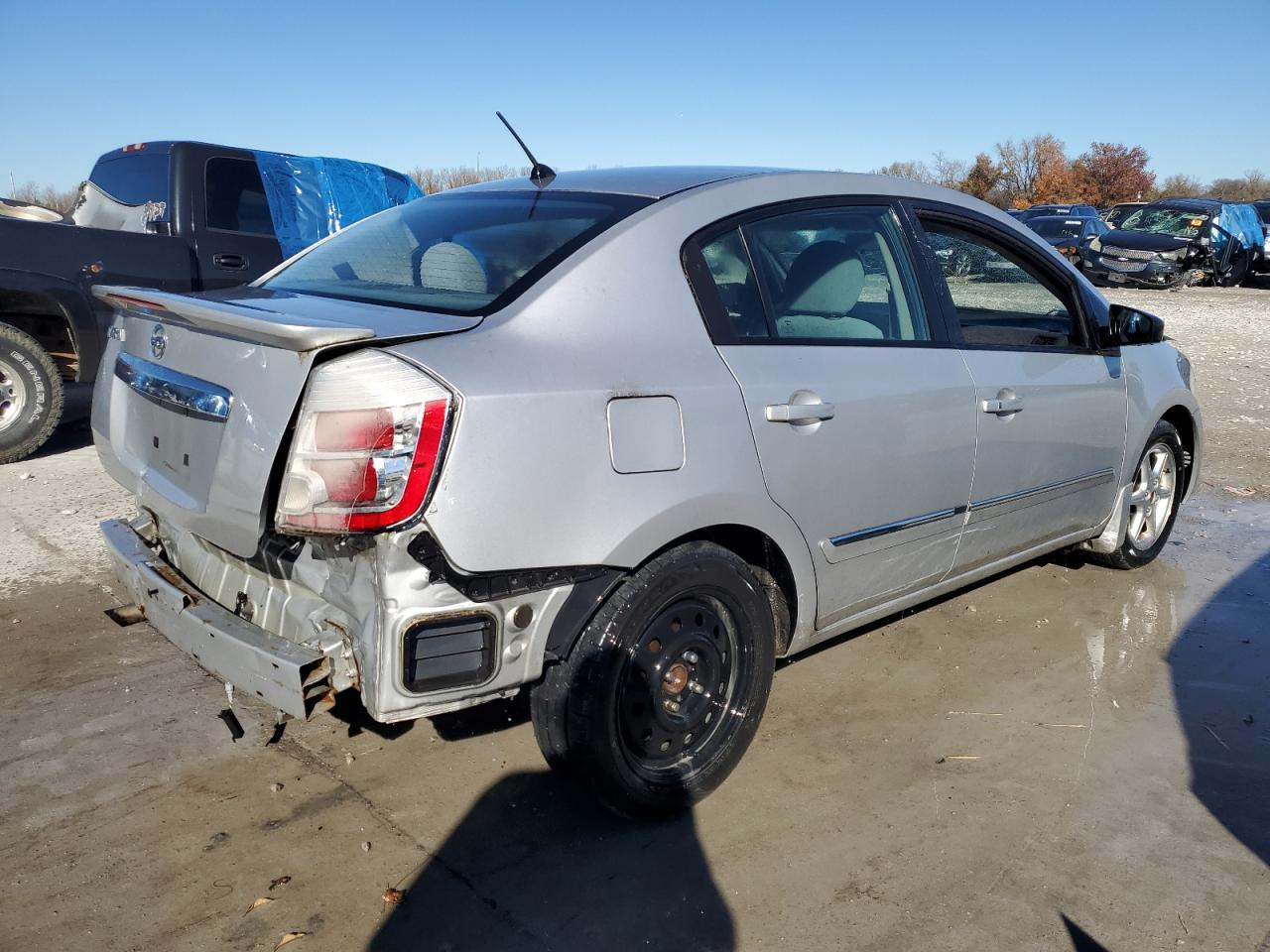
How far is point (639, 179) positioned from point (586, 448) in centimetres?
119

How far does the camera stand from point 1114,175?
54.6 meters

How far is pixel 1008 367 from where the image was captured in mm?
3887

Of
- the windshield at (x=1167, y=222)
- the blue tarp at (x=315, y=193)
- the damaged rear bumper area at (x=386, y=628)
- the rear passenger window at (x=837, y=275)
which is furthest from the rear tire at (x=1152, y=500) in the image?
the windshield at (x=1167, y=222)

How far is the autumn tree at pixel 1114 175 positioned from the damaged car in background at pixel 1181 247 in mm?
33798

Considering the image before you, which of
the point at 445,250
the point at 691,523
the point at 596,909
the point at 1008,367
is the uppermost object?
the point at 445,250

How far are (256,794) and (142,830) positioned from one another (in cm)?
31

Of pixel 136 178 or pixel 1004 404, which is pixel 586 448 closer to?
pixel 1004 404

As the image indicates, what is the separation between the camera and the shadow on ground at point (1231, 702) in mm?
3188

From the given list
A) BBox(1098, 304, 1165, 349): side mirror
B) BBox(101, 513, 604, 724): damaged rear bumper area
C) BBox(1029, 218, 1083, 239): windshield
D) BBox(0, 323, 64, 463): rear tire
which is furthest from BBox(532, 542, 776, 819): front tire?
BBox(1029, 218, 1083, 239): windshield

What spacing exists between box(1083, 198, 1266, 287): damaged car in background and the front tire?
19127mm

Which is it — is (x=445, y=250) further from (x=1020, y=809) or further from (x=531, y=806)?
(x=1020, y=809)

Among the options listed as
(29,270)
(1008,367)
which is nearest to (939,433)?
(1008,367)

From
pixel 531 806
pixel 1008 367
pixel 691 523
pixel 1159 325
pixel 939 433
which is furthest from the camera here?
pixel 1159 325

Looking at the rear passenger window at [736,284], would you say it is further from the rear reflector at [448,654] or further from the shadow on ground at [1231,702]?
the shadow on ground at [1231,702]
